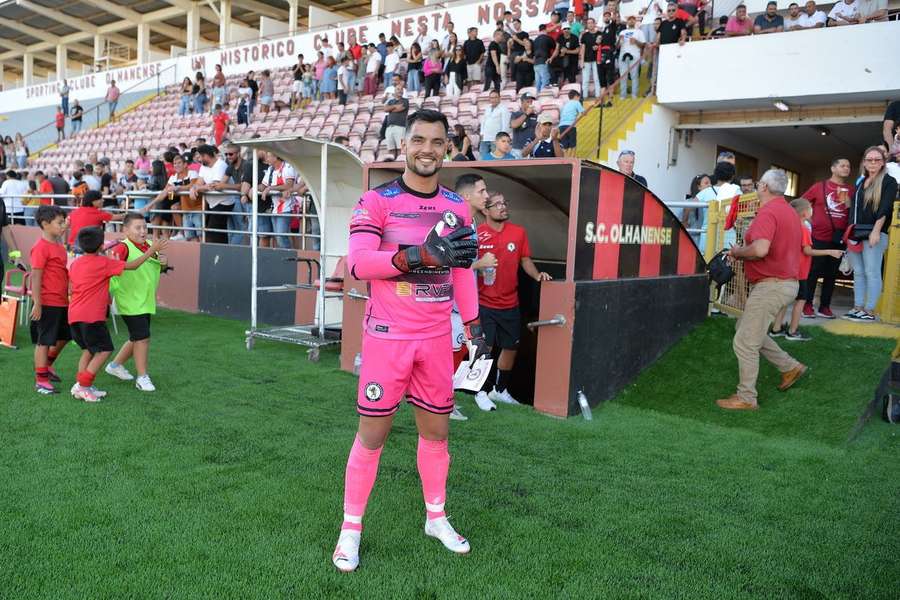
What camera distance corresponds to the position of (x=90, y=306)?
6.16 m

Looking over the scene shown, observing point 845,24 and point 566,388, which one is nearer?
point 566,388

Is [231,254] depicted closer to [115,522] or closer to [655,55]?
[115,522]

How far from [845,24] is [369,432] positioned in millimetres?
12712

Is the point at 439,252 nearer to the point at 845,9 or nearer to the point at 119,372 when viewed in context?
the point at 119,372

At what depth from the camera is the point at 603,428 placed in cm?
584

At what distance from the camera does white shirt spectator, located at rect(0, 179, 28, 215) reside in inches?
656

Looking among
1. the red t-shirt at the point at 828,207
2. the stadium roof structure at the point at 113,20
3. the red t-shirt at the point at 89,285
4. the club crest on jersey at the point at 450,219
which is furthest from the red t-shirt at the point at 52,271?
the stadium roof structure at the point at 113,20

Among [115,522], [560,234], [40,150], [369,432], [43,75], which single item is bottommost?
[115,522]

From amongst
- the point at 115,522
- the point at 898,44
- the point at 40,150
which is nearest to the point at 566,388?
the point at 115,522

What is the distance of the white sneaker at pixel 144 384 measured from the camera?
654 cm

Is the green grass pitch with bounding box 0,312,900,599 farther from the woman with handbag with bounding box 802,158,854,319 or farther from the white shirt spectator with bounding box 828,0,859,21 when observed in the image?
the white shirt spectator with bounding box 828,0,859,21

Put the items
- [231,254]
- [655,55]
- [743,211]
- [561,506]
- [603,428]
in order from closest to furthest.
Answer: [561,506], [603,428], [743,211], [231,254], [655,55]

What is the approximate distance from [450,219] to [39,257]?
15.5 ft

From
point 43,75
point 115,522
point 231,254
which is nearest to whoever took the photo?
point 115,522
